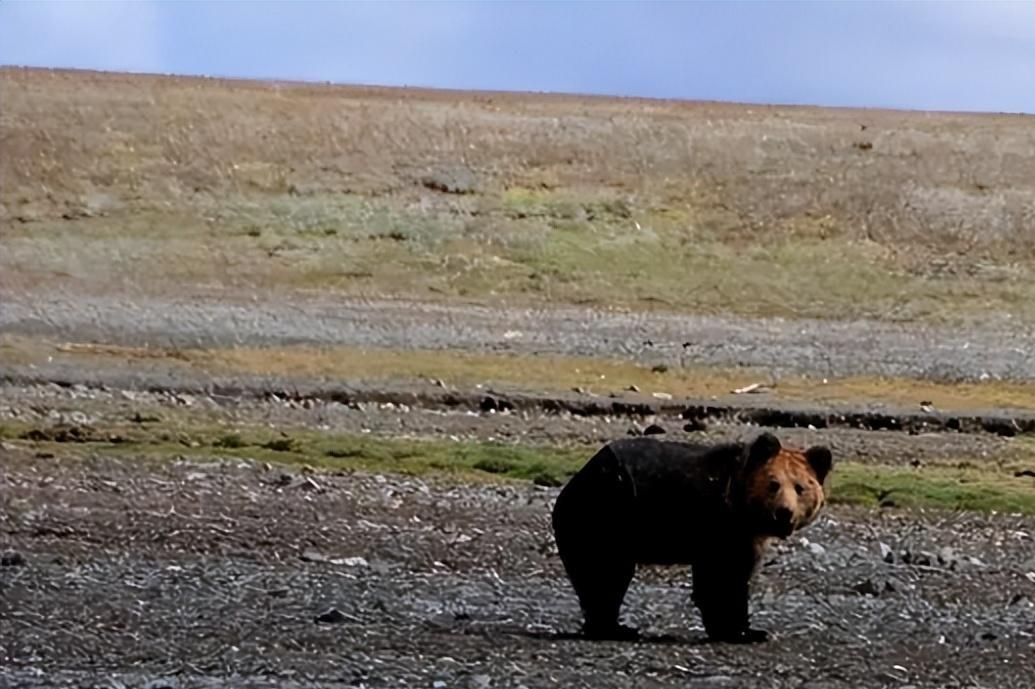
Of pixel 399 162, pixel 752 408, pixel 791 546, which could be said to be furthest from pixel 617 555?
pixel 399 162

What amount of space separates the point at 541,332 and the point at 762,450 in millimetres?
16491

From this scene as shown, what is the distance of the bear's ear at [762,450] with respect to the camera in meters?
9.88

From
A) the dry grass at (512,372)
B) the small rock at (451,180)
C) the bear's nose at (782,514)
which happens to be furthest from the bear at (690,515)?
the small rock at (451,180)

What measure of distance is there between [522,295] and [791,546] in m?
15.9

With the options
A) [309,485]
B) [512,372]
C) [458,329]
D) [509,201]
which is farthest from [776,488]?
[509,201]

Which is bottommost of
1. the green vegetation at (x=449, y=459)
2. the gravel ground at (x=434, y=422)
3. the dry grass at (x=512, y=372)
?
the dry grass at (x=512, y=372)

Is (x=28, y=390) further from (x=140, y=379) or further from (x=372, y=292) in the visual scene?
(x=372, y=292)

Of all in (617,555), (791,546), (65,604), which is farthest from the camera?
(791,546)

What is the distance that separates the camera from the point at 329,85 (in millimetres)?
42625

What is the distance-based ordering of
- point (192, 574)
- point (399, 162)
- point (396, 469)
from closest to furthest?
point (192, 574) → point (396, 469) → point (399, 162)

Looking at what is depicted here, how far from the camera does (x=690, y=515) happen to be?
9984mm

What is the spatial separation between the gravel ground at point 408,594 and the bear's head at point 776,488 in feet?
1.77

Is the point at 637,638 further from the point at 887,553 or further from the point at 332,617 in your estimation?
the point at 887,553

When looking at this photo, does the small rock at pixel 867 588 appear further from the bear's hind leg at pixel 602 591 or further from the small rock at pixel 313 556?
the small rock at pixel 313 556
